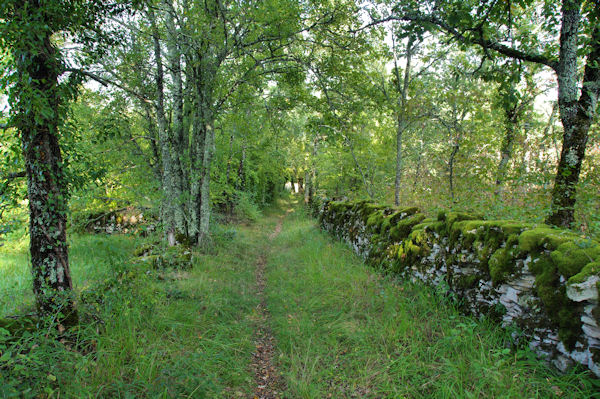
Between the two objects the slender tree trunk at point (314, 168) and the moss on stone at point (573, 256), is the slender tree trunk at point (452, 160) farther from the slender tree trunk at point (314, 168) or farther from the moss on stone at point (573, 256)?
the slender tree trunk at point (314, 168)

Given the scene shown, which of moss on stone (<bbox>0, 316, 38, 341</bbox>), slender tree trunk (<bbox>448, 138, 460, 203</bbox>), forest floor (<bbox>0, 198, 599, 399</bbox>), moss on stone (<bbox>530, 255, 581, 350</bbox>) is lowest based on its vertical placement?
forest floor (<bbox>0, 198, 599, 399</bbox>)

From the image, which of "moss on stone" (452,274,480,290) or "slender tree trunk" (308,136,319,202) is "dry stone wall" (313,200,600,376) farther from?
"slender tree trunk" (308,136,319,202)

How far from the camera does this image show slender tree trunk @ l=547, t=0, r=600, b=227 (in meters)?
4.04

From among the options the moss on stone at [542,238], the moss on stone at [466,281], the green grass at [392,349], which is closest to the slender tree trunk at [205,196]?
the green grass at [392,349]

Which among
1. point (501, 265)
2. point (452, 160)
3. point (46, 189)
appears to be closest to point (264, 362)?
point (501, 265)

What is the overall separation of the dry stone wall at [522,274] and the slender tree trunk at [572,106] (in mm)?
1236

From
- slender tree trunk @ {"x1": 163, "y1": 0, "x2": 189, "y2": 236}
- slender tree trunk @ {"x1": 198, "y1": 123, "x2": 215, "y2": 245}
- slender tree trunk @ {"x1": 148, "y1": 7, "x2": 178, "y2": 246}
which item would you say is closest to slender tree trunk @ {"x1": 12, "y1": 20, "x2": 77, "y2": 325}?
slender tree trunk @ {"x1": 148, "y1": 7, "x2": 178, "y2": 246}

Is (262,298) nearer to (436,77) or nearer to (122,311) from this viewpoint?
(122,311)

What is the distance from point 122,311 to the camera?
151 inches

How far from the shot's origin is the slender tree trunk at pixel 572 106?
404 centimetres

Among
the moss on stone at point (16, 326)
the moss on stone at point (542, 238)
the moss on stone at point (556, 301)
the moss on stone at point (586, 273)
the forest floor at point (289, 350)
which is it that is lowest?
the forest floor at point (289, 350)

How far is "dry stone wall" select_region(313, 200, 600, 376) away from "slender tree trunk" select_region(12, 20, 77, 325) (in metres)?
5.16

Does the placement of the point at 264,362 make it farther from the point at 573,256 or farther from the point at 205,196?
the point at 205,196

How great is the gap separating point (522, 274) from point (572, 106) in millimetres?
2992
